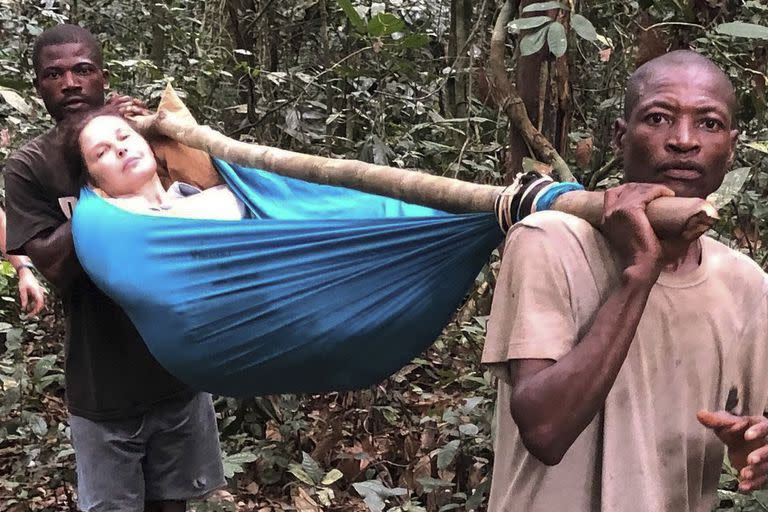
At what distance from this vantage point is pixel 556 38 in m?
1.57

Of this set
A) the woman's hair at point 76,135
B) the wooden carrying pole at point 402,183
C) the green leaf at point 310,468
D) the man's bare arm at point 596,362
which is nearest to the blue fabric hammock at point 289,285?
the wooden carrying pole at point 402,183

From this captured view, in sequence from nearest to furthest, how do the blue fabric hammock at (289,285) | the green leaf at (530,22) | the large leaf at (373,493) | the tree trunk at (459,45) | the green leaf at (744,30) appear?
the blue fabric hammock at (289,285), the green leaf at (744,30), the green leaf at (530,22), the large leaf at (373,493), the tree trunk at (459,45)

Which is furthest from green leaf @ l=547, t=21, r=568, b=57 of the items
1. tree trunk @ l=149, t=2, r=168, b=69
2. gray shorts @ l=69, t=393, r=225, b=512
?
tree trunk @ l=149, t=2, r=168, b=69

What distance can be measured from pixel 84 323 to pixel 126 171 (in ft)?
1.07

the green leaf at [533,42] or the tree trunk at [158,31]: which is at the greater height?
the tree trunk at [158,31]

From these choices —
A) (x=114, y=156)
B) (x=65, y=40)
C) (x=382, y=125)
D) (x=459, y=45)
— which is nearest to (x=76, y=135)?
(x=114, y=156)

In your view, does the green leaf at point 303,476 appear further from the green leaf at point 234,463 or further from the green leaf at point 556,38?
the green leaf at point 556,38

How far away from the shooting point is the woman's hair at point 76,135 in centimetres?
172

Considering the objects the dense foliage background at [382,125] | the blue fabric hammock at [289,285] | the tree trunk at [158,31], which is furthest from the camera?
the tree trunk at [158,31]

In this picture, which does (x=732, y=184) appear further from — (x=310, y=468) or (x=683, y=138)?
(x=310, y=468)

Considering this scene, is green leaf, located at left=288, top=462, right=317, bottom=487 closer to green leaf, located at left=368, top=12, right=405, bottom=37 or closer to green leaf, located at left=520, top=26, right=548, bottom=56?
green leaf, located at left=520, top=26, right=548, bottom=56

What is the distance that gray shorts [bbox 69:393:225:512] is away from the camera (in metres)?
1.74

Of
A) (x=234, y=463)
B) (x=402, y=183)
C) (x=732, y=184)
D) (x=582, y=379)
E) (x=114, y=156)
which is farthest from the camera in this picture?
(x=234, y=463)

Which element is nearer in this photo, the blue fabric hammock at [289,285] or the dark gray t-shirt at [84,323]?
the blue fabric hammock at [289,285]
